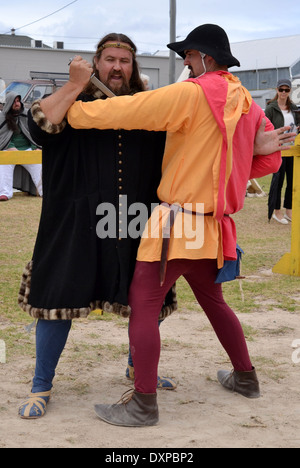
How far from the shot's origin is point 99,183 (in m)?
3.35

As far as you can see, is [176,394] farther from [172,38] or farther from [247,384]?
[172,38]

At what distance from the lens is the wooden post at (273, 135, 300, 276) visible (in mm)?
6855

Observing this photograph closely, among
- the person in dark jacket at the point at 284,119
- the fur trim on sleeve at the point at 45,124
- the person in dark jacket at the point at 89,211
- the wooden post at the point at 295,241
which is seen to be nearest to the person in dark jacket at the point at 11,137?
the person in dark jacket at the point at 284,119

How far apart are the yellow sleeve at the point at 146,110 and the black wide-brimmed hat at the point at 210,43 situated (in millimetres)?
212

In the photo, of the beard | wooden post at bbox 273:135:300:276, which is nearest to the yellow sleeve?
the beard

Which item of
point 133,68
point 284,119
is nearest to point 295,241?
point 284,119

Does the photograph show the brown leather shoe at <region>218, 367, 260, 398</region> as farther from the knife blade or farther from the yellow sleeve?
the knife blade

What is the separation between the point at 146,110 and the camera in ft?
10.1

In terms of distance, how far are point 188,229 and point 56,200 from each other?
2.05 feet

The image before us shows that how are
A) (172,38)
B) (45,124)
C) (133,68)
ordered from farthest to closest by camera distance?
(172,38) → (133,68) → (45,124)

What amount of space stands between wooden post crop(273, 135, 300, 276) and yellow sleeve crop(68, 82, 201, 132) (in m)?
3.91

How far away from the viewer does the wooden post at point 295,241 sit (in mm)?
6855

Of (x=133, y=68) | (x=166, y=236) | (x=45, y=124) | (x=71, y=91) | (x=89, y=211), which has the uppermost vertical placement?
(x=133, y=68)

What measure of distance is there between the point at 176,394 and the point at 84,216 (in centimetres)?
114
